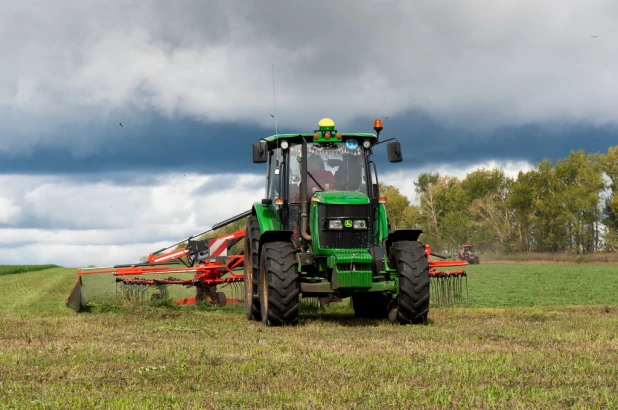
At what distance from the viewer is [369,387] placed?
A: 6.47 meters

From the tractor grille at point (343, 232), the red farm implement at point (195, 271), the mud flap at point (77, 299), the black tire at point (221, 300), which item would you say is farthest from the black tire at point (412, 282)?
the mud flap at point (77, 299)

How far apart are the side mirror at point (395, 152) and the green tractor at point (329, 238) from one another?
2 centimetres

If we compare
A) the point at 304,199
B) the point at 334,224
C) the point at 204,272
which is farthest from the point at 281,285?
the point at 204,272

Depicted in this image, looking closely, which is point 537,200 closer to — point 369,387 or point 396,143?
point 396,143

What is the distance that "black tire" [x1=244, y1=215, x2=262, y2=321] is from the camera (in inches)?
509

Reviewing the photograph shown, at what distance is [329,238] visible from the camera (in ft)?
38.6

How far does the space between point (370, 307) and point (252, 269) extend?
230 centimetres

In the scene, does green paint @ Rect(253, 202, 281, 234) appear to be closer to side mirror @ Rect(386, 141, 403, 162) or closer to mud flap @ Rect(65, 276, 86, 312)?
side mirror @ Rect(386, 141, 403, 162)

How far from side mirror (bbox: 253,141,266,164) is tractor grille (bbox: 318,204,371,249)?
1.51 metres

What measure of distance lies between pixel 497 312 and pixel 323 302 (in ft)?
11.4

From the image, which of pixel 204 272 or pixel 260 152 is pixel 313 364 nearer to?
pixel 260 152

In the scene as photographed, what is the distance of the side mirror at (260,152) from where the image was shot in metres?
12.7

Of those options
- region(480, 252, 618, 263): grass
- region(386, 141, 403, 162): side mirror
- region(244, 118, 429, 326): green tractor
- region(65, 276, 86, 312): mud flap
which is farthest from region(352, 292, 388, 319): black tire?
region(480, 252, 618, 263): grass

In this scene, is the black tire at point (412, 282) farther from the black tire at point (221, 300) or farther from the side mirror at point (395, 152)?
the black tire at point (221, 300)
